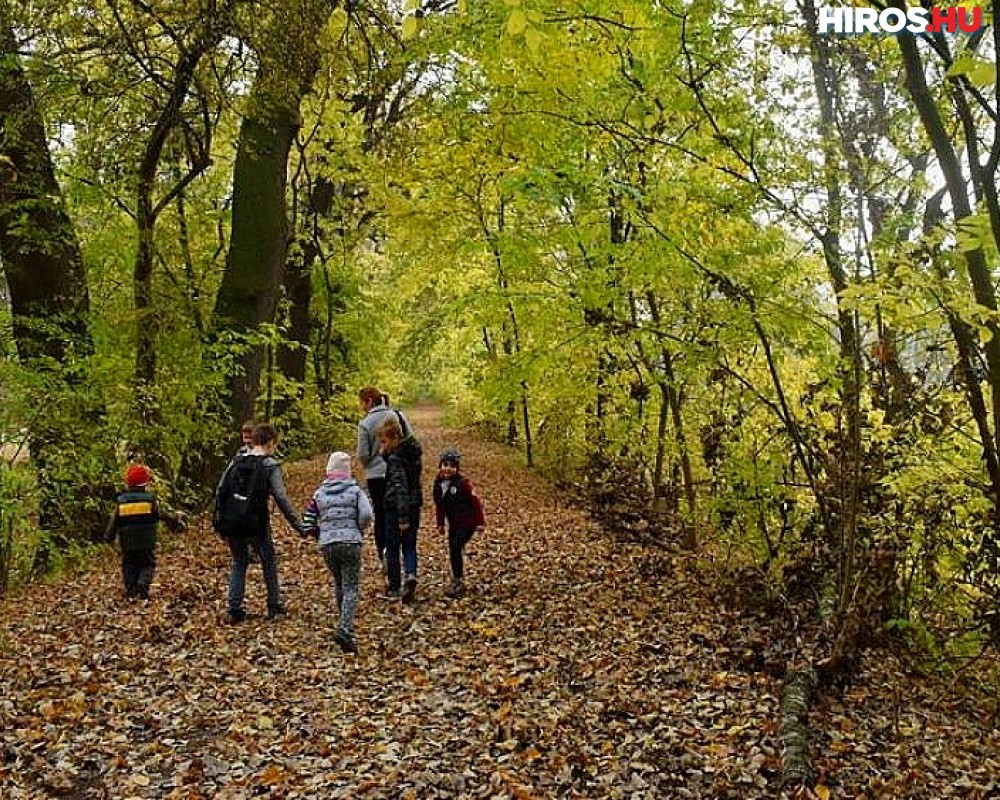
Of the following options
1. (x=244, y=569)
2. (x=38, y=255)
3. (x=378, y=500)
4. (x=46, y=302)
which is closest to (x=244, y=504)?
(x=244, y=569)

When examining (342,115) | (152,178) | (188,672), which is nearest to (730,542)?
(188,672)

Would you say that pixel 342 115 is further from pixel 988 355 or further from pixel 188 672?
pixel 988 355

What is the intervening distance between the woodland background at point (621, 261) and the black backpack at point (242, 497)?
2.77 m

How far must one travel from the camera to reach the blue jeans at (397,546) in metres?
8.95

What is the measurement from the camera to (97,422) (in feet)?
37.6

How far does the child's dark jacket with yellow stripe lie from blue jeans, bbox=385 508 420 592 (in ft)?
8.55

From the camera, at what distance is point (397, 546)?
919cm

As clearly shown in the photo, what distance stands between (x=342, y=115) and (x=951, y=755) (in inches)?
578

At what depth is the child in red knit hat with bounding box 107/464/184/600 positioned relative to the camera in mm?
9375

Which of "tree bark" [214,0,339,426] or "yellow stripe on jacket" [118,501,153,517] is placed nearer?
"yellow stripe on jacket" [118,501,153,517]

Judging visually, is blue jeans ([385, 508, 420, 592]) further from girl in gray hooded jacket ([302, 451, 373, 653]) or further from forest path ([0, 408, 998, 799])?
girl in gray hooded jacket ([302, 451, 373, 653])

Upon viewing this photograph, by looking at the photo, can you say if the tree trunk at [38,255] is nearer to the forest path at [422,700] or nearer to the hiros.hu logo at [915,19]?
the forest path at [422,700]

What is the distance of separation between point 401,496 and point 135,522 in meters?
3.05

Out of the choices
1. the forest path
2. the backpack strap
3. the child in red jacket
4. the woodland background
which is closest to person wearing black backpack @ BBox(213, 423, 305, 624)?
the forest path
